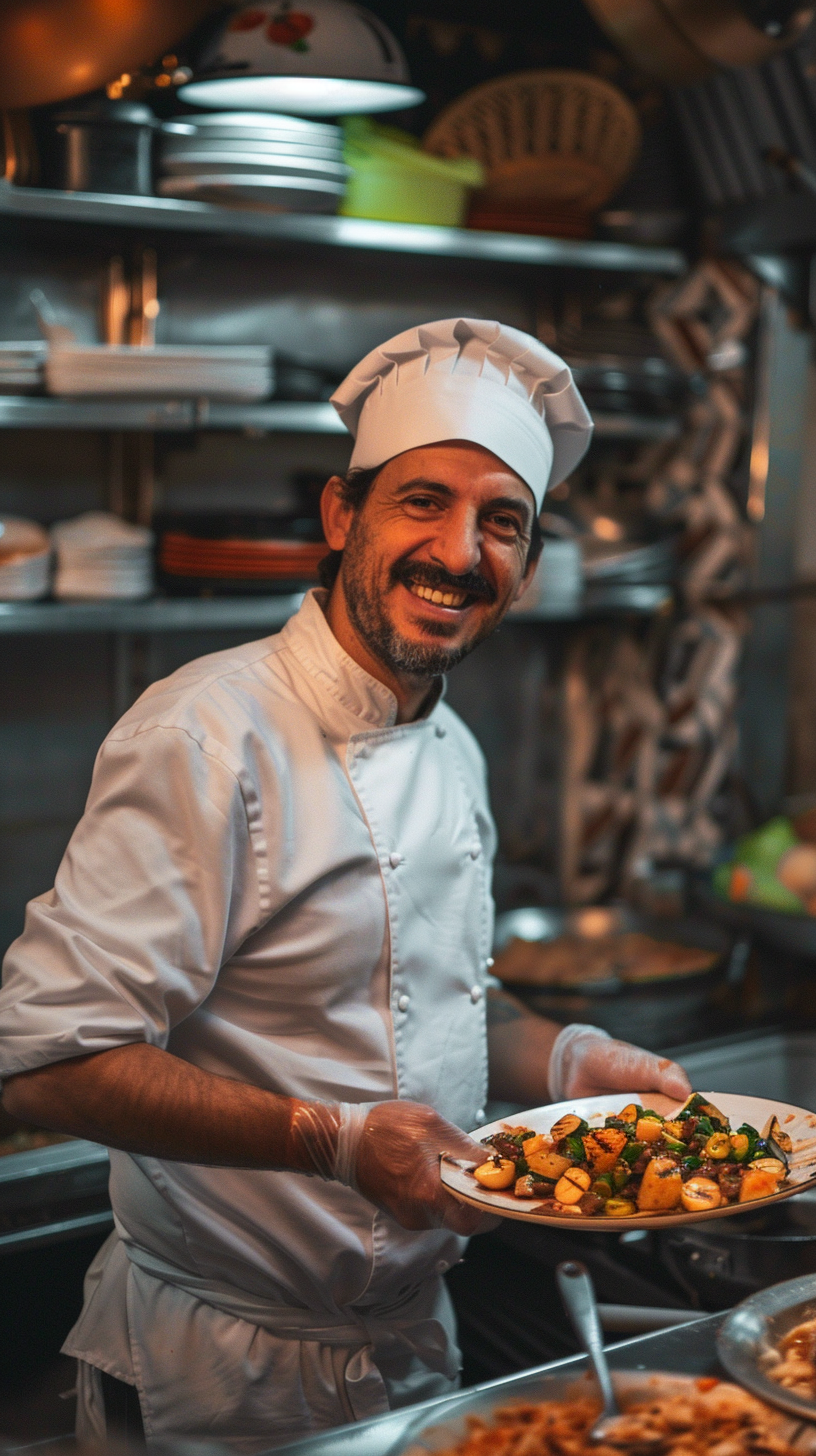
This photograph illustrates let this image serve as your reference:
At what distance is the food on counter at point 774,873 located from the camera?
248 centimetres

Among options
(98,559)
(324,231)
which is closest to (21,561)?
(98,559)

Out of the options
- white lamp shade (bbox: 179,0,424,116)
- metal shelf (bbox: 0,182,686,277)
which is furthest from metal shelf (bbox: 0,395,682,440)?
white lamp shade (bbox: 179,0,424,116)

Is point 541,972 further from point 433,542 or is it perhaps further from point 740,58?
point 740,58

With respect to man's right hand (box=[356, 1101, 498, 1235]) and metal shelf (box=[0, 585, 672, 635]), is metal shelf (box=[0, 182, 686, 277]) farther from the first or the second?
man's right hand (box=[356, 1101, 498, 1235])

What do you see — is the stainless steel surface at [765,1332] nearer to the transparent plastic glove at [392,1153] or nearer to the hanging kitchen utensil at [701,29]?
the transparent plastic glove at [392,1153]

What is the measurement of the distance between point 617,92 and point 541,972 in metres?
1.62

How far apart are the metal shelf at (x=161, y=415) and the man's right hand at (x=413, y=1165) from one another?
1149 millimetres

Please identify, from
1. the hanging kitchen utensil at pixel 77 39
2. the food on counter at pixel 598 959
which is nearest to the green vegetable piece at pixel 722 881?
the food on counter at pixel 598 959

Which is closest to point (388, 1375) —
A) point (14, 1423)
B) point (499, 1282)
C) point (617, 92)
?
point (499, 1282)

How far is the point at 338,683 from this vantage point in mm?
1382

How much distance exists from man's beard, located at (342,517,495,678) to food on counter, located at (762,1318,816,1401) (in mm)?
665

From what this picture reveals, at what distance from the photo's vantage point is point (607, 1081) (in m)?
1.44

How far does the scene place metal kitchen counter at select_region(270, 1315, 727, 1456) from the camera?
961 mm

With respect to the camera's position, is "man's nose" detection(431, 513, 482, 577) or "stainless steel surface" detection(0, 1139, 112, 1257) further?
"stainless steel surface" detection(0, 1139, 112, 1257)
